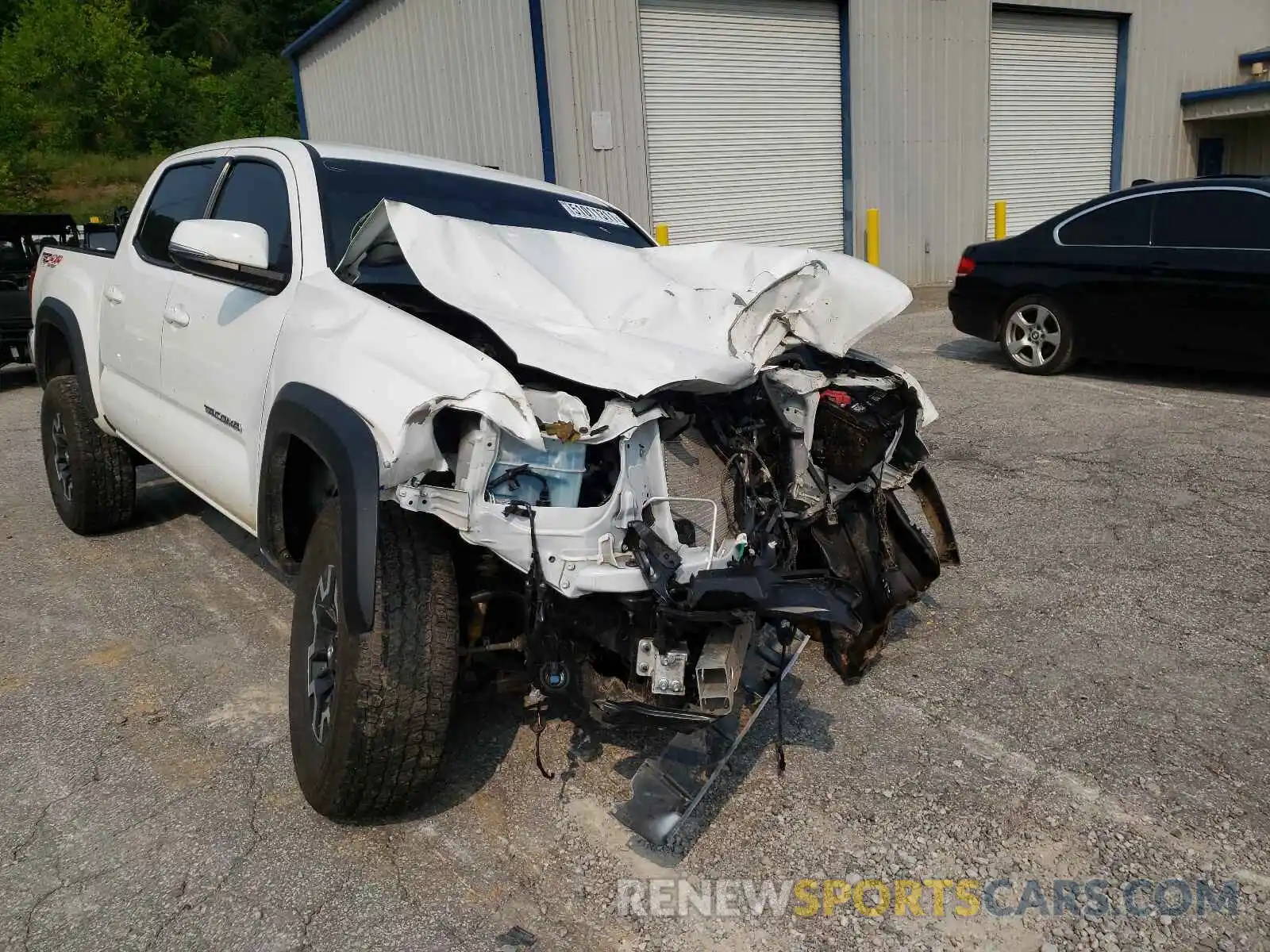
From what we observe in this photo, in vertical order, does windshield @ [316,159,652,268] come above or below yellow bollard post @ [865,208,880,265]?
above

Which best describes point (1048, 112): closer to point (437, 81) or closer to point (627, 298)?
point (437, 81)

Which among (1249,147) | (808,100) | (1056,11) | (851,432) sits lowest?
(851,432)

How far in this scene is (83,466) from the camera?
5.14 meters

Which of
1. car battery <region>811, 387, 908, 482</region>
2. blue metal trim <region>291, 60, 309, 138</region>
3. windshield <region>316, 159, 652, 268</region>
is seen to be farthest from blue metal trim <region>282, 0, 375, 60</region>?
car battery <region>811, 387, 908, 482</region>

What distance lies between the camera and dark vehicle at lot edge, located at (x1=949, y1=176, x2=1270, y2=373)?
7.27 meters

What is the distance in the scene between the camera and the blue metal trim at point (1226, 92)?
18.4 metres

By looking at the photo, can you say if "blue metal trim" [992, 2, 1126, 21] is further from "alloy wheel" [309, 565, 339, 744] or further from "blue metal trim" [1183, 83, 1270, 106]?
"alloy wheel" [309, 565, 339, 744]

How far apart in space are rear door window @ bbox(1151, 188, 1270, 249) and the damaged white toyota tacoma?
489 cm

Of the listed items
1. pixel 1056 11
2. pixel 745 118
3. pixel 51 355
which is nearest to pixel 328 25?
pixel 745 118

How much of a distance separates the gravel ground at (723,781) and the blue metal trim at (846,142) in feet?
37.2

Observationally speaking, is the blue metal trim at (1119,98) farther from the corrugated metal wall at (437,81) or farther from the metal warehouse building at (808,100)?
the corrugated metal wall at (437,81)

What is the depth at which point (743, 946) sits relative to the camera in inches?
94.3

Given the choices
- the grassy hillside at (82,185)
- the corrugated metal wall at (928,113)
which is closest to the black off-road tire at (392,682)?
the corrugated metal wall at (928,113)

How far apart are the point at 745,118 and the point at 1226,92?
10486 mm
